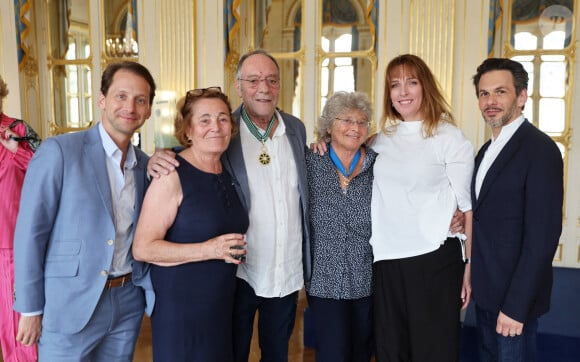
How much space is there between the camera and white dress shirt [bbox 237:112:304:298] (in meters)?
2.28

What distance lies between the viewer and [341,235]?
235 centimetres

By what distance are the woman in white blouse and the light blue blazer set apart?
1.21 meters

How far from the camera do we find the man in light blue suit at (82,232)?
5.95 feet

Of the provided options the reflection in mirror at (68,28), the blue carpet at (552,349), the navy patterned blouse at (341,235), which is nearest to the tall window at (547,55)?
the blue carpet at (552,349)

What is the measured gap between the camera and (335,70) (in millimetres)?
5961

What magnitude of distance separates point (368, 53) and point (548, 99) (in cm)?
198

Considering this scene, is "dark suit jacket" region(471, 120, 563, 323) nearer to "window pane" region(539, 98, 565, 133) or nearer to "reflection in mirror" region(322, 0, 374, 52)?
"window pane" region(539, 98, 565, 133)

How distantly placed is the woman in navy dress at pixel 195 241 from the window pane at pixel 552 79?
4.43 meters

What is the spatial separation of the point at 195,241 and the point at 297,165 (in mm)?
694

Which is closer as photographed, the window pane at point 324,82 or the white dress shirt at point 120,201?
the white dress shirt at point 120,201

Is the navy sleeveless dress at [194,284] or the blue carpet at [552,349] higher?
the navy sleeveless dress at [194,284]

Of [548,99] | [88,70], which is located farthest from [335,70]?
[88,70]

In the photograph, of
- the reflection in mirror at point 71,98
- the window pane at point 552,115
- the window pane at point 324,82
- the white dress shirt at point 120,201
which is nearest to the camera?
the white dress shirt at point 120,201

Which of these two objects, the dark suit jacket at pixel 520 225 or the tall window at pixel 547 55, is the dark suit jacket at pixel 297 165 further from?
the tall window at pixel 547 55
